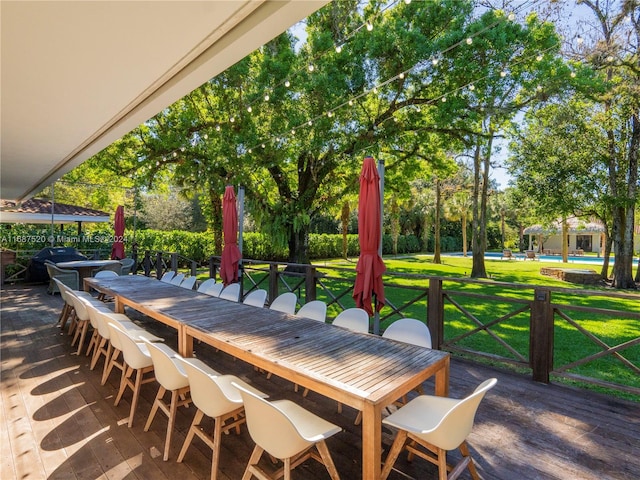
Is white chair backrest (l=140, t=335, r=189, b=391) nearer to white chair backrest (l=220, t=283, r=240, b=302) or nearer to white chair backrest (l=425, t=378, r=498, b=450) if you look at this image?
white chair backrest (l=425, t=378, r=498, b=450)

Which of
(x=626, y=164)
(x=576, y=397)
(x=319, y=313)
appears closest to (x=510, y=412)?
(x=576, y=397)

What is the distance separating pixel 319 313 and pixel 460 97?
6.86 metres

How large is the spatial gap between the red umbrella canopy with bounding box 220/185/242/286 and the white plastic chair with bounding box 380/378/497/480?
438 cm

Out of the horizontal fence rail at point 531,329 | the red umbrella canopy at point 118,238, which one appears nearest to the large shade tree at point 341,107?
the red umbrella canopy at point 118,238

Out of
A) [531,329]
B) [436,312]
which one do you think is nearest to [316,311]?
[436,312]

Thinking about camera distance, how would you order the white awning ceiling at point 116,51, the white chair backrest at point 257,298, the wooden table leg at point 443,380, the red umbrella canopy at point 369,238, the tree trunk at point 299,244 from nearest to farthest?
1. the white awning ceiling at point 116,51
2. the wooden table leg at point 443,380
3. the red umbrella canopy at point 369,238
4. the white chair backrest at point 257,298
5. the tree trunk at point 299,244

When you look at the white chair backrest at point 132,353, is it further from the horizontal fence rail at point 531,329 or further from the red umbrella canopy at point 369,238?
the red umbrella canopy at point 369,238

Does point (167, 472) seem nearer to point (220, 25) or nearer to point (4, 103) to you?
point (220, 25)

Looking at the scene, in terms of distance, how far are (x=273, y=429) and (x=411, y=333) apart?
1628mm

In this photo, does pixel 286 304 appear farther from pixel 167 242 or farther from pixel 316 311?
pixel 167 242

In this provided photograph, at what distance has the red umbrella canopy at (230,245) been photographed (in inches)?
237

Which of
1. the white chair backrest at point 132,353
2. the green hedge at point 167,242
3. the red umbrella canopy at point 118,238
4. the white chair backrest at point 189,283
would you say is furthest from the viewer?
the green hedge at point 167,242

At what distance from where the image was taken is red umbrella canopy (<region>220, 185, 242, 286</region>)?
6016 millimetres

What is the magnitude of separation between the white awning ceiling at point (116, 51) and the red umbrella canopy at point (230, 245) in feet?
7.57
